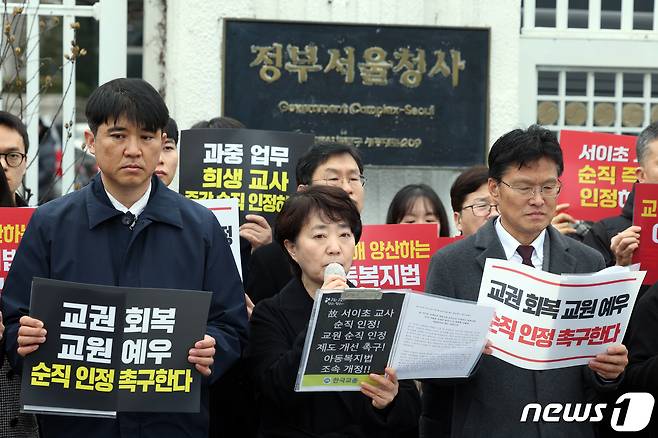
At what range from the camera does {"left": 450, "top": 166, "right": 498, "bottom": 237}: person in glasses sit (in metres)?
5.78

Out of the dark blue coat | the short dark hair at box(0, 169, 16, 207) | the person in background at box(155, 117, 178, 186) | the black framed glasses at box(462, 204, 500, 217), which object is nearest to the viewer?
the dark blue coat

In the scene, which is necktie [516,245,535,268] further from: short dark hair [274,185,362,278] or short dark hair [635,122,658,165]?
short dark hair [635,122,658,165]

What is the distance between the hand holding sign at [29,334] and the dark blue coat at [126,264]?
0.27 ft

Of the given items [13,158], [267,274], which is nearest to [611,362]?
[267,274]

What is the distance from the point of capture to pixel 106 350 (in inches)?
153

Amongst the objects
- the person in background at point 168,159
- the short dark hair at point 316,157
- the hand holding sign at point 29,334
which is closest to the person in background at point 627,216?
the short dark hair at point 316,157

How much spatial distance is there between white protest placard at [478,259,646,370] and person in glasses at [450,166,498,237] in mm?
1656

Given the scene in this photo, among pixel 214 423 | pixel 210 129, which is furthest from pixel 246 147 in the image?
pixel 214 423

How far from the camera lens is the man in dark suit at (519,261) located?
419 centimetres

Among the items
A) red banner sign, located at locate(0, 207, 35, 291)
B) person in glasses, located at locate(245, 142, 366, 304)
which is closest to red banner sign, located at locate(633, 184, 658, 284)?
person in glasses, located at locate(245, 142, 366, 304)

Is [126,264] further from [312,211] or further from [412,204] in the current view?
[412,204]

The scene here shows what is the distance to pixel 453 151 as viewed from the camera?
734 centimetres

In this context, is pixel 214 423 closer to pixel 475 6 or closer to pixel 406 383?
pixel 406 383

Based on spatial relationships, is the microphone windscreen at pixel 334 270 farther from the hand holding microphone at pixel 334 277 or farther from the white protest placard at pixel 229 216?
the white protest placard at pixel 229 216
